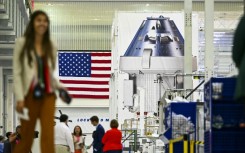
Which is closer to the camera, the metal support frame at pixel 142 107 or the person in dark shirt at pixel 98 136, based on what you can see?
the person in dark shirt at pixel 98 136

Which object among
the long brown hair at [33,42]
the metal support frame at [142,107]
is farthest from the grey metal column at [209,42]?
the long brown hair at [33,42]

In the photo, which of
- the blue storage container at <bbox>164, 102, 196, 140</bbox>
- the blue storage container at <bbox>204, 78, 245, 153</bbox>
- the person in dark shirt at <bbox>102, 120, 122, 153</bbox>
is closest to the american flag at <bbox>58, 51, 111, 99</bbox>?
the person in dark shirt at <bbox>102, 120, 122, 153</bbox>

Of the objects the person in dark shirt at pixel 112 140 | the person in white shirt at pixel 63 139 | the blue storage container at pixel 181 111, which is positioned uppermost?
the blue storage container at pixel 181 111

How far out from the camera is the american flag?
3575cm

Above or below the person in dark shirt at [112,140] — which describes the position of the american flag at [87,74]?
above

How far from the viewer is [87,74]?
35969 mm

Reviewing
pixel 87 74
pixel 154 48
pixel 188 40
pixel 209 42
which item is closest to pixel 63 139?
pixel 209 42

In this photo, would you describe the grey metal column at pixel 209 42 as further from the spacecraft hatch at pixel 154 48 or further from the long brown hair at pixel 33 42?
the long brown hair at pixel 33 42

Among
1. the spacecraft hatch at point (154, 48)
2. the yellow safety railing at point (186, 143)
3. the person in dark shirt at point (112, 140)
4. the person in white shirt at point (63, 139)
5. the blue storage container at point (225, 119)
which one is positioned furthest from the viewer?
the spacecraft hatch at point (154, 48)

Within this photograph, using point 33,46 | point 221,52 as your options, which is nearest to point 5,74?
point 221,52

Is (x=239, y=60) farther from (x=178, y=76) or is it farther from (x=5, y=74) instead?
(x=5, y=74)

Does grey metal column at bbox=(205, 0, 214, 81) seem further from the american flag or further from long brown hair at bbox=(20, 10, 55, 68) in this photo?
the american flag

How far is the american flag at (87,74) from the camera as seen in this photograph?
35.8 metres

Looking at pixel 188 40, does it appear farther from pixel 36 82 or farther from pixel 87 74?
pixel 87 74
